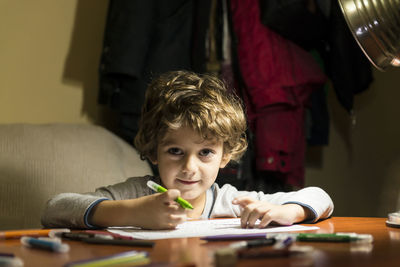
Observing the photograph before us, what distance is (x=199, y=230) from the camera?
0.99 metres

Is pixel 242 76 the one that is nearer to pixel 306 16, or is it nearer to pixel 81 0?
pixel 306 16

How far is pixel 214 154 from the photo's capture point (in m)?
1.32

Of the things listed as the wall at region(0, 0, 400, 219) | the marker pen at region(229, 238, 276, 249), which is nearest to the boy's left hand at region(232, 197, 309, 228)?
the marker pen at region(229, 238, 276, 249)

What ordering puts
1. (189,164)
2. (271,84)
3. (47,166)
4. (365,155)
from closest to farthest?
(189,164)
(47,166)
(271,84)
(365,155)

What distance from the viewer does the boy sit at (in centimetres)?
104

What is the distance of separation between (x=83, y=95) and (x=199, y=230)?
1427 millimetres

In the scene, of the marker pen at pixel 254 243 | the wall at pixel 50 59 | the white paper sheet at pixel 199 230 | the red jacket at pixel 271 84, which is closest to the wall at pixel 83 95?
the wall at pixel 50 59

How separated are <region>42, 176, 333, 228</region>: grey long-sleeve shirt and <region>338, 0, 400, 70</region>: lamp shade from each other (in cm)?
33

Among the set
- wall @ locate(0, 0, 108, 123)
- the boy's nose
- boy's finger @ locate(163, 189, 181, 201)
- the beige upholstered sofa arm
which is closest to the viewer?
boy's finger @ locate(163, 189, 181, 201)

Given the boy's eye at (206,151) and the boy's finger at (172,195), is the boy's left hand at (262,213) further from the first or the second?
the boy's eye at (206,151)

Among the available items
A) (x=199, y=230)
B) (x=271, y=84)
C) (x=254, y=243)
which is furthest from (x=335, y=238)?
(x=271, y=84)

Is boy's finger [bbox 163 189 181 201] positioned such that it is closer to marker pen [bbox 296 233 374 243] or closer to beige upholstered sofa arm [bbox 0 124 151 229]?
marker pen [bbox 296 233 374 243]

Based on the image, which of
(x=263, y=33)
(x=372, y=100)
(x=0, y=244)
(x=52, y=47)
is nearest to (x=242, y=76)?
(x=263, y=33)

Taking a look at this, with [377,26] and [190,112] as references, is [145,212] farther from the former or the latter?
[377,26]
